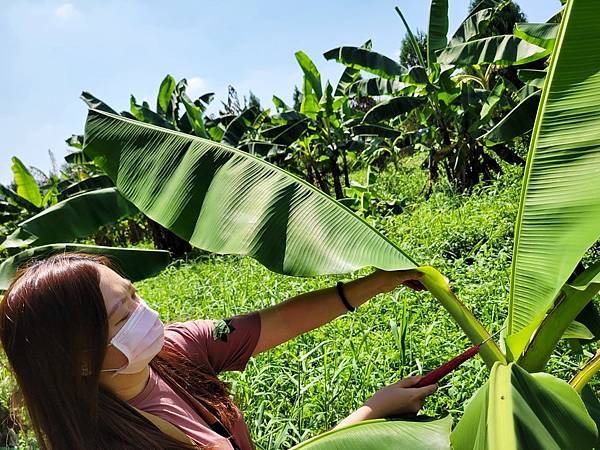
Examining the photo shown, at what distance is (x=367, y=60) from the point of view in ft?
23.2

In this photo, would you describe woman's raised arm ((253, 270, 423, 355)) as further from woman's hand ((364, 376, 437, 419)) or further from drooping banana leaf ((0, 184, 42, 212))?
drooping banana leaf ((0, 184, 42, 212))

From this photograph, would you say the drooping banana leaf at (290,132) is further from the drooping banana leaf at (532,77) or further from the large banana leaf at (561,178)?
the large banana leaf at (561,178)

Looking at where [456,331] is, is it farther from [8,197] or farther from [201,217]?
[8,197]

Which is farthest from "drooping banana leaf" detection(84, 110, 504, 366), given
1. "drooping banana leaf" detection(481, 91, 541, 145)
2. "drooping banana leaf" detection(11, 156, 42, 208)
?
"drooping banana leaf" detection(11, 156, 42, 208)

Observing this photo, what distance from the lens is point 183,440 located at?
1267 mm

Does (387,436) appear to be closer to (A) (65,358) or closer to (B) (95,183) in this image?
(A) (65,358)

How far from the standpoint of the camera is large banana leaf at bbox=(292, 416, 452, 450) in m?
1.30

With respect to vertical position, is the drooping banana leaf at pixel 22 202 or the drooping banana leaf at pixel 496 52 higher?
the drooping banana leaf at pixel 496 52

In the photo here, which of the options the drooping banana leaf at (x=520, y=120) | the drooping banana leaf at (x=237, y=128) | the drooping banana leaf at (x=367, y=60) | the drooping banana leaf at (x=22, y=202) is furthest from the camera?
the drooping banana leaf at (x=237, y=128)

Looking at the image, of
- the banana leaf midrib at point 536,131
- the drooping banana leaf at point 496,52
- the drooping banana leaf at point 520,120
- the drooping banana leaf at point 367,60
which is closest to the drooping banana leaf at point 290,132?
the drooping banana leaf at point 367,60

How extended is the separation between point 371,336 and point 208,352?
1.81m

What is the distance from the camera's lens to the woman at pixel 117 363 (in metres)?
1.16

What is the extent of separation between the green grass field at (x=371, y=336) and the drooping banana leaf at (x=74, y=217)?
2.84ft

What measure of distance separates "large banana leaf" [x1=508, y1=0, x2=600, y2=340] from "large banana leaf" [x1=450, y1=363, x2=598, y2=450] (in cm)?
20
